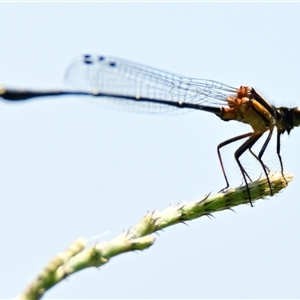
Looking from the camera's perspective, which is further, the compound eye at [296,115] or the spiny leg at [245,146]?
the compound eye at [296,115]

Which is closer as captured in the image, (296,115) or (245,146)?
(245,146)

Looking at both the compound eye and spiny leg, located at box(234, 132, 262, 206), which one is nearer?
spiny leg, located at box(234, 132, 262, 206)

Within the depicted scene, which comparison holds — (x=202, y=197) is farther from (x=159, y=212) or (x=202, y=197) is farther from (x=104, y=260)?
(x=104, y=260)

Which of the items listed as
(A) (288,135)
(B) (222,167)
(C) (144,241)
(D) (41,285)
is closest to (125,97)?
(B) (222,167)

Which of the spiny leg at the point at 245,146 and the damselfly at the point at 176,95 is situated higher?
the damselfly at the point at 176,95

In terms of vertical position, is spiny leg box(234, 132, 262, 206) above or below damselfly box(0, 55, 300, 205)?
below

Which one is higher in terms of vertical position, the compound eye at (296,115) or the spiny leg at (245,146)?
the compound eye at (296,115)

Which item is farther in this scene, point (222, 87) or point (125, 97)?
point (222, 87)
